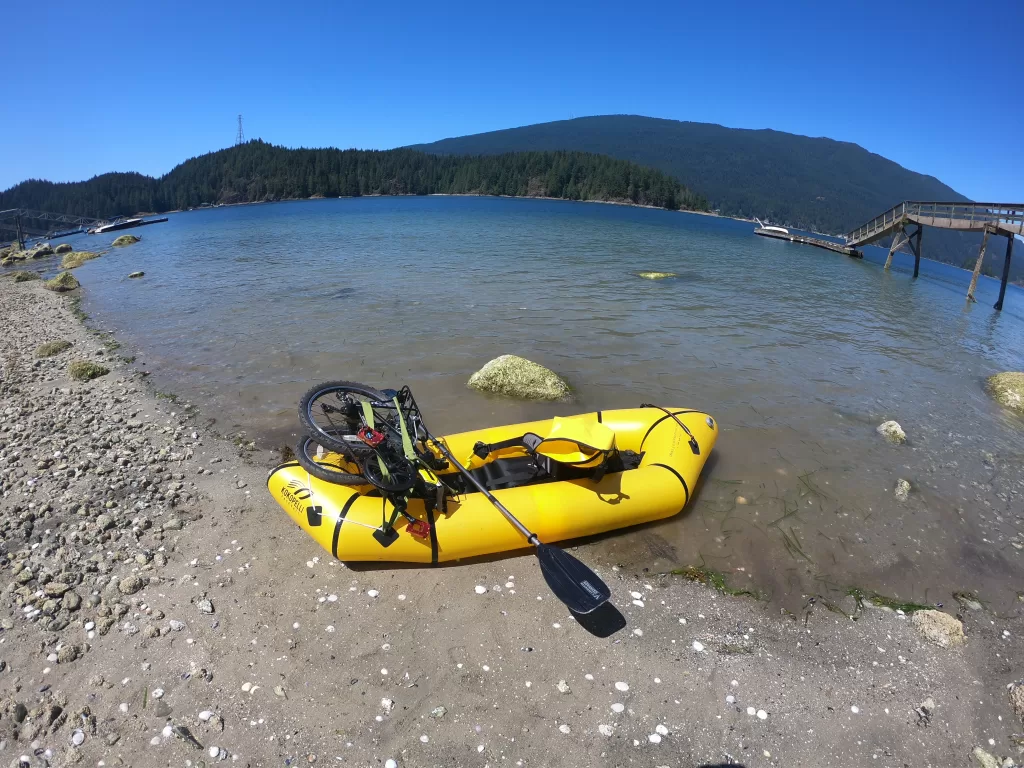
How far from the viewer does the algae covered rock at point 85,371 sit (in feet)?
31.2

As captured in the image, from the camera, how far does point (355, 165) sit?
474ft

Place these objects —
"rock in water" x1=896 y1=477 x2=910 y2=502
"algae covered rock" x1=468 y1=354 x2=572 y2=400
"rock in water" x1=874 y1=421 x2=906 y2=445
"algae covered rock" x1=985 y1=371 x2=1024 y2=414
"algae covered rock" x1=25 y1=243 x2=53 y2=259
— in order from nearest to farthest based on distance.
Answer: "rock in water" x1=896 y1=477 x2=910 y2=502, "rock in water" x1=874 y1=421 x2=906 y2=445, "algae covered rock" x1=468 y1=354 x2=572 y2=400, "algae covered rock" x1=985 y1=371 x2=1024 y2=414, "algae covered rock" x1=25 y1=243 x2=53 y2=259

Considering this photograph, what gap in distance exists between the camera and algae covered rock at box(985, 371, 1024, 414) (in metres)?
10.1

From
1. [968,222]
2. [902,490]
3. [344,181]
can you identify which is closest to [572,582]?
[902,490]

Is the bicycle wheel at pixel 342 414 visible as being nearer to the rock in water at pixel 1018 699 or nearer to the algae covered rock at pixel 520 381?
the algae covered rock at pixel 520 381

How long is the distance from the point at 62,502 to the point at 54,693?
9.06 feet

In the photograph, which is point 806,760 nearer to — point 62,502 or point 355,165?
point 62,502

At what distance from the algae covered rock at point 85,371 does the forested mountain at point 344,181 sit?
409 ft

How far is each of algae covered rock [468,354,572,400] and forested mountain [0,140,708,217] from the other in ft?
401

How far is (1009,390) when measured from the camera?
413 inches

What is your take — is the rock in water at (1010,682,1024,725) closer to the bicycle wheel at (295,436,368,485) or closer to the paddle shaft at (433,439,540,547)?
the paddle shaft at (433,439,540,547)

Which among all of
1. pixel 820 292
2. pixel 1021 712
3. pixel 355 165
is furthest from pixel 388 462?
pixel 355 165

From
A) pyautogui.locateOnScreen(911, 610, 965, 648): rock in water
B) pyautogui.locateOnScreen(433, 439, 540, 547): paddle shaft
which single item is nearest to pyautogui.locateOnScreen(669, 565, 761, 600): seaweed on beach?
pyautogui.locateOnScreen(911, 610, 965, 648): rock in water

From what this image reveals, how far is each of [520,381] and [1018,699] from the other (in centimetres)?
704
